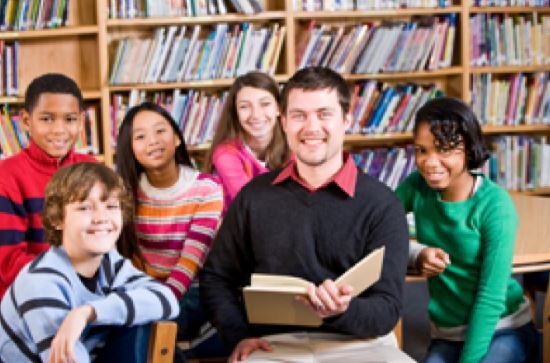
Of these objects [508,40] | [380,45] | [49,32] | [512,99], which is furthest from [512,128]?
[49,32]

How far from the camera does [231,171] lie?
287 centimetres

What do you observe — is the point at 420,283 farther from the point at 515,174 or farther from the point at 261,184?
the point at 261,184

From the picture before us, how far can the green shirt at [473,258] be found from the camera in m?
2.18

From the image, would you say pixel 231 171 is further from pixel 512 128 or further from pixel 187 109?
pixel 512 128

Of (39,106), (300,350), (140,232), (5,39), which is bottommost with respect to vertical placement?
(300,350)

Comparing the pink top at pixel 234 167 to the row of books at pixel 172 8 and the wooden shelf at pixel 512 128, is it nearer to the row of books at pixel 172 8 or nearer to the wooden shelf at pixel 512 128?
the row of books at pixel 172 8

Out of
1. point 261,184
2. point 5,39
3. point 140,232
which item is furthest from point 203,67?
point 261,184

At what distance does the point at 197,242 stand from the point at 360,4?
103 inches

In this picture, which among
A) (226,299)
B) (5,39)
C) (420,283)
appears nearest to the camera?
(226,299)

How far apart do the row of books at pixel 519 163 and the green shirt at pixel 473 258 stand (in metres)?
2.65

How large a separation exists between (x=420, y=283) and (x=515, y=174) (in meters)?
0.90

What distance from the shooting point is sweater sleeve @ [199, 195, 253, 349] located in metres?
2.06

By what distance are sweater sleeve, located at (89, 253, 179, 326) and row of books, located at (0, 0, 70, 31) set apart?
2.70 metres

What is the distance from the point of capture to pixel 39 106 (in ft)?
8.61
